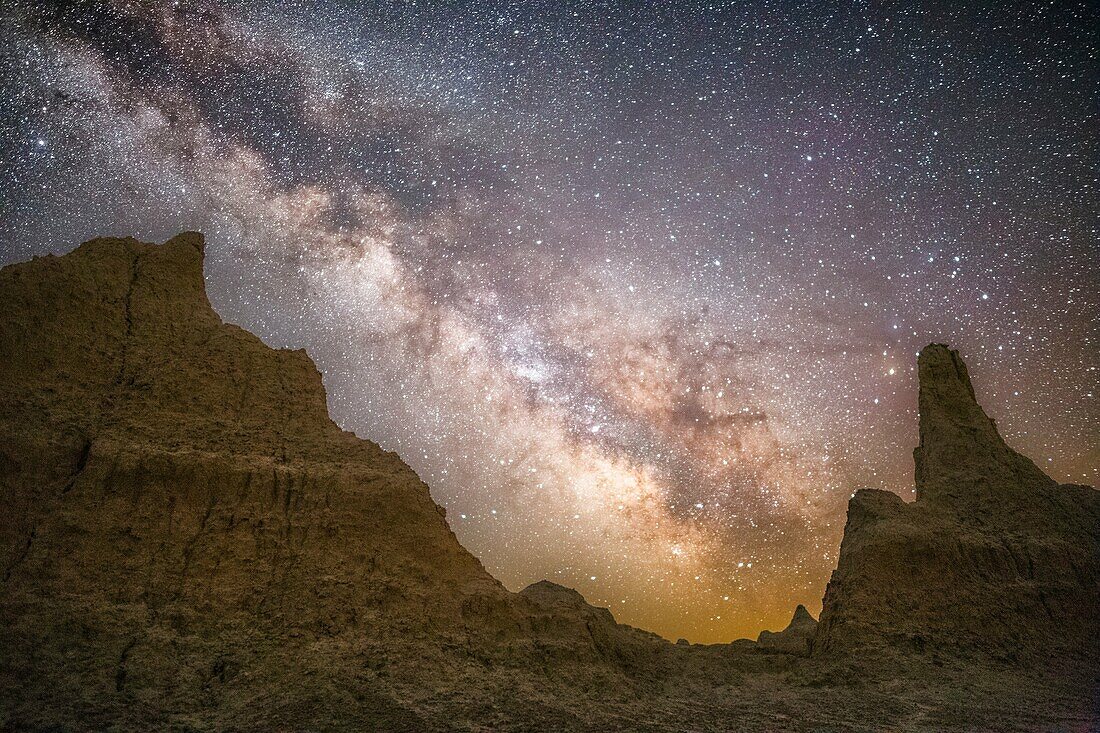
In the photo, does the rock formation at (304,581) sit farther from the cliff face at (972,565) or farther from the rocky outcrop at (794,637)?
the rocky outcrop at (794,637)

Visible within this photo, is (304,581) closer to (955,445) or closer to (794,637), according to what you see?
(794,637)

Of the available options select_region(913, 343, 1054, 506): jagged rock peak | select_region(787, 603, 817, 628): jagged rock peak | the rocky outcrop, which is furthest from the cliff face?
select_region(787, 603, 817, 628): jagged rock peak

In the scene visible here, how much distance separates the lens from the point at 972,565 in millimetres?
33469

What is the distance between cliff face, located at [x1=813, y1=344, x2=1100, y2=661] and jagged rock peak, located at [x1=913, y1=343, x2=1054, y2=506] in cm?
9

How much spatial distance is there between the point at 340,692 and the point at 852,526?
30995 millimetres

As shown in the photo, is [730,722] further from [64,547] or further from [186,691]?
[64,547]

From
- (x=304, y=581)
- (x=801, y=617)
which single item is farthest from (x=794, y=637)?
(x=304, y=581)

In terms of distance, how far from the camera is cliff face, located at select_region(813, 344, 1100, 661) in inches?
1227

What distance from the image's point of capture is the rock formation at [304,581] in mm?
20703

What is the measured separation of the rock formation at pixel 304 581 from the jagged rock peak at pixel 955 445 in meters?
0.34

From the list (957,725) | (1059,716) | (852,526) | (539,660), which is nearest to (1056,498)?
(852,526)

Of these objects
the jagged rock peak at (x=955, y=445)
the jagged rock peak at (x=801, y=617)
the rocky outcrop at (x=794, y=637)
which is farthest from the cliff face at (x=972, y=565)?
the jagged rock peak at (x=801, y=617)

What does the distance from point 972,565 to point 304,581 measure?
114 ft

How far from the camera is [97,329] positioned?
89.9ft
